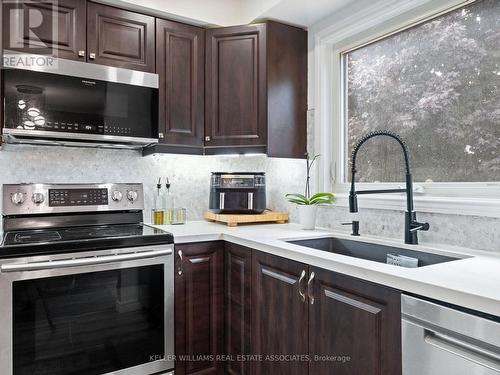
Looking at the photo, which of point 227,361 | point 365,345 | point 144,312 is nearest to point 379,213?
point 365,345

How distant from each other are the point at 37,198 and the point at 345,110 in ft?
6.20

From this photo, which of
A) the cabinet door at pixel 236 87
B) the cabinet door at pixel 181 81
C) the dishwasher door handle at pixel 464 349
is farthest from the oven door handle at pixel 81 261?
the dishwasher door handle at pixel 464 349

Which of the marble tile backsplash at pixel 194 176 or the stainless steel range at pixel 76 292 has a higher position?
the marble tile backsplash at pixel 194 176

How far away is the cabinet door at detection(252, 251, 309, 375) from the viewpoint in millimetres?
1457

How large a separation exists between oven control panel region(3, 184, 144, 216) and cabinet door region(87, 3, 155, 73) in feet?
2.42

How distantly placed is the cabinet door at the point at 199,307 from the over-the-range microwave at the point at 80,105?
74 cm

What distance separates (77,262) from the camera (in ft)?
5.28

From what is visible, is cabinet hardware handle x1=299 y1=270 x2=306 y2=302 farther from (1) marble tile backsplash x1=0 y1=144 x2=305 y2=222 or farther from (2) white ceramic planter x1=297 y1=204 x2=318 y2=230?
(1) marble tile backsplash x1=0 y1=144 x2=305 y2=222

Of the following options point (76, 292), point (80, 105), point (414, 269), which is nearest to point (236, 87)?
point (80, 105)

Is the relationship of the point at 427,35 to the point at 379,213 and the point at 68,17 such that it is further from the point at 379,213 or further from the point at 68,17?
the point at 68,17

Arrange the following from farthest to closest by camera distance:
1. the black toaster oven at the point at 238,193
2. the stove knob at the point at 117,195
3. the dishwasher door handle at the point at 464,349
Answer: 1. the black toaster oven at the point at 238,193
2. the stove knob at the point at 117,195
3. the dishwasher door handle at the point at 464,349

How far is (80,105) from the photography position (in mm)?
1921

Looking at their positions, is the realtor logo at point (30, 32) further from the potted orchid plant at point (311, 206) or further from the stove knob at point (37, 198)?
the potted orchid plant at point (311, 206)

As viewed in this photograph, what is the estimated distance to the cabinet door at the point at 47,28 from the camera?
1835 millimetres
